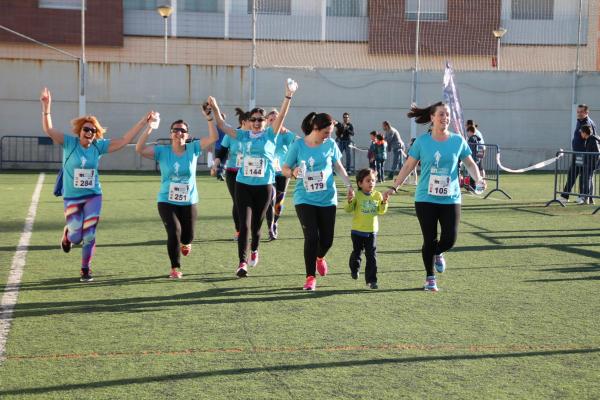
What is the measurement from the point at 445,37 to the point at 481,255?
935 inches

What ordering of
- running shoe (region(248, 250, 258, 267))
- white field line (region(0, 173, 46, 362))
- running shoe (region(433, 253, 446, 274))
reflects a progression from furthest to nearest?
running shoe (region(248, 250, 258, 267)) < running shoe (region(433, 253, 446, 274)) < white field line (region(0, 173, 46, 362))

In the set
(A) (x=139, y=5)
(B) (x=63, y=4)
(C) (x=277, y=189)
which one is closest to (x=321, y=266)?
(C) (x=277, y=189)

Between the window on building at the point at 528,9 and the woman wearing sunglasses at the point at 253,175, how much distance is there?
2735 cm

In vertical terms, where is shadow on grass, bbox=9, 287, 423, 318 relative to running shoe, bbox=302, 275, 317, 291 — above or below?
below

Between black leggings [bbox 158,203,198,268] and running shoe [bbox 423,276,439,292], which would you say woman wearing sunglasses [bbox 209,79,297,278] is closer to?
black leggings [bbox 158,203,198,268]

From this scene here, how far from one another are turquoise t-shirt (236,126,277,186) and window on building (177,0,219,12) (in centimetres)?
2754

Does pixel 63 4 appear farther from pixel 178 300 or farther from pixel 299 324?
pixel 299 324

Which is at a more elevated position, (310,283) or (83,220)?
(83,220)

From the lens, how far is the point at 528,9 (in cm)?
3566

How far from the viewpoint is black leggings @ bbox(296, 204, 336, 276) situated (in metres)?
9.16

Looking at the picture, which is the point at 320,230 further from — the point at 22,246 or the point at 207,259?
the point at 22,246

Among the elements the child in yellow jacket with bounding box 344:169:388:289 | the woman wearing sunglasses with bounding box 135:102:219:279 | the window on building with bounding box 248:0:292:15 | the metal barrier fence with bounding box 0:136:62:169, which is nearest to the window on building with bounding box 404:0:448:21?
the window on building with bounding box 248:0:292:15

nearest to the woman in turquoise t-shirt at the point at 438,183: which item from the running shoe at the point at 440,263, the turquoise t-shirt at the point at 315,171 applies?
the running shoe at the point at 440,263

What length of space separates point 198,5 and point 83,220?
28102mm
